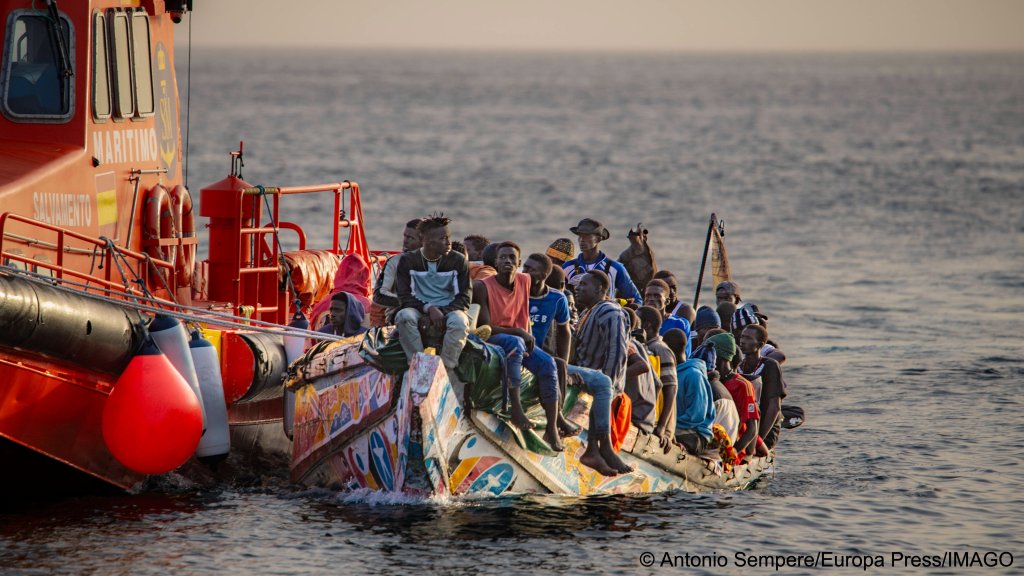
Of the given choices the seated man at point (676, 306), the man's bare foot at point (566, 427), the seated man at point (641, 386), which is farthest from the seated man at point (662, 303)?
the man's bare foot at point (566, 427)

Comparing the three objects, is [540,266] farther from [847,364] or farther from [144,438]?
[847,364]

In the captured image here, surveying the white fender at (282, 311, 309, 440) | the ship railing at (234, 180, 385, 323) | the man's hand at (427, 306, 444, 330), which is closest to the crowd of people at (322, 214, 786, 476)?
the man's hand at (427, 306, 444, 330)

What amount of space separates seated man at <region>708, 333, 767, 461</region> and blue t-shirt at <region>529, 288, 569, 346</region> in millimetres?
2189

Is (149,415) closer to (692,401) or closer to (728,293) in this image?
(692,401)

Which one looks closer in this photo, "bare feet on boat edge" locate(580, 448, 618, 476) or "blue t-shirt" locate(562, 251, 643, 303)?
"bare feet on boat edge" locate(580, 448, 618, 476)

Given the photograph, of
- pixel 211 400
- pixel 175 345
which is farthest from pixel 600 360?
pixel 175 345

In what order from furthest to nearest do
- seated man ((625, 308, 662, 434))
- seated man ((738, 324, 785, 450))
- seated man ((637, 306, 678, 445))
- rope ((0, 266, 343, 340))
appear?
seated man ((738, 324, 785, 450)) → seated man ((637, 306, 678, 445)) → seated man ((625, 308, 662, 434)) → rope ((0, 266, 343, 340))

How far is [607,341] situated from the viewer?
13.2 m

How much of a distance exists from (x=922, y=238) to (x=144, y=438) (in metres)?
28.5

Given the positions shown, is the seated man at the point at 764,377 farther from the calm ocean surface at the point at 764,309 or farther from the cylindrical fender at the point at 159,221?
the cylindrical fender at the point at 159,221

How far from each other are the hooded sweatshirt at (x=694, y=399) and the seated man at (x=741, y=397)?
44 centimetres

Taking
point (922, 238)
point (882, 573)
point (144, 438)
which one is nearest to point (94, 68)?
point (144, 438)

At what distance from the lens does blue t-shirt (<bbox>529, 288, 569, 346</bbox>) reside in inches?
509

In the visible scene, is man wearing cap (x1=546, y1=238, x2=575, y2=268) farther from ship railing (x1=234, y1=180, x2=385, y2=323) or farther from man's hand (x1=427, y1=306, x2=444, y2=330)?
man's hand (x1=427, y1=306, x2=444, y2=330)
